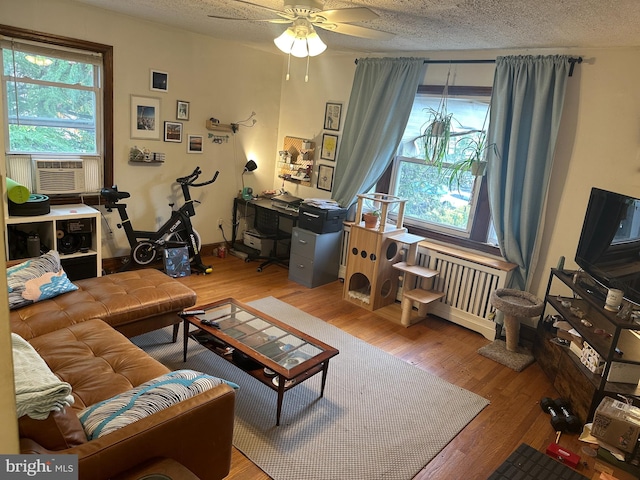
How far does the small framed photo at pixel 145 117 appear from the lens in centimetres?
412

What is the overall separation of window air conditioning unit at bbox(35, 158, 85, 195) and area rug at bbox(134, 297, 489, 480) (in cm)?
160

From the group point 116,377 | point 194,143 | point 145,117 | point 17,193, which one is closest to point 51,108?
point 145,117

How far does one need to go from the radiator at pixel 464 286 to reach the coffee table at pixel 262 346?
1741mm

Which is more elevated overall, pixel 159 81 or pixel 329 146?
pixel 159 81

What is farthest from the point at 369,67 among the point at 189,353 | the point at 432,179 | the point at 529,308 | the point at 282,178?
the point at 189,353

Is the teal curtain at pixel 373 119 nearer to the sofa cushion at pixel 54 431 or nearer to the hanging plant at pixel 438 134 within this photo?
the hanging plant at pixel 438 134

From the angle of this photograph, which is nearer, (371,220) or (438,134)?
(438,134)

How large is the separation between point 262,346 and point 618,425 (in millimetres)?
1891

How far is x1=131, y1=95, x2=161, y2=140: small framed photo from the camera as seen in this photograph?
4.12 m

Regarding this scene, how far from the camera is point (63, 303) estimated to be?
2.62 meters

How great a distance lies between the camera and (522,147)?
11.5 ft

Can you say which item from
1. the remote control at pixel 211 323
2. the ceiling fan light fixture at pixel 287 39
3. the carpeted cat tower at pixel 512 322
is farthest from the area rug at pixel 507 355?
the ceiling fan light fixture at pixel 287 39

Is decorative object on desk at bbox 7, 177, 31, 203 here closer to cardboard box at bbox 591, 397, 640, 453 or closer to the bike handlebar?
the bike handlebar

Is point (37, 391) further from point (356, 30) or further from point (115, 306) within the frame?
point (356, 30)
